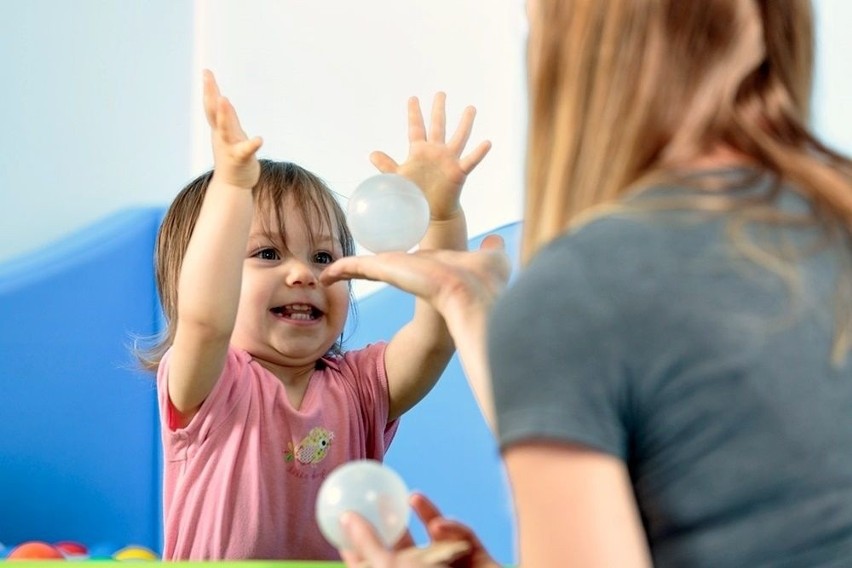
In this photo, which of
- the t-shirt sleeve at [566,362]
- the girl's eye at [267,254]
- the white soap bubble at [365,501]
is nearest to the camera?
the t-shirt sleeve at [566,362]

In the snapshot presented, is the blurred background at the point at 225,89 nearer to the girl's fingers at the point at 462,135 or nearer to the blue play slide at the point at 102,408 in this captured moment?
the blue play slide at the point at 102,408

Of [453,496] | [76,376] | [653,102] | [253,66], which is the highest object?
[253,66]

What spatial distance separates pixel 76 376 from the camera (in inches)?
55.7

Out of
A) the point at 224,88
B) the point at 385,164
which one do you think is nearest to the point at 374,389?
the point at 385,164

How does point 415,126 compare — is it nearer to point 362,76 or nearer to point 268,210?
point 268,210

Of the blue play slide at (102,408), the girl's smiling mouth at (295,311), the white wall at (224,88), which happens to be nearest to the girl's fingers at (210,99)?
the girl's smiling mouth at (295,311)

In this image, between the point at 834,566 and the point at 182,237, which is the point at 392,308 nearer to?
the point at 182,237

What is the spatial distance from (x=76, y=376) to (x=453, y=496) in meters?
0.46

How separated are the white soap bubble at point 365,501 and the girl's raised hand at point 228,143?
1.04 feet

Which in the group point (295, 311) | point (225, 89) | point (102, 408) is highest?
point (225, 89)

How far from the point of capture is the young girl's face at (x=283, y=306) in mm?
967

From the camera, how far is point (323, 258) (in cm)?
102

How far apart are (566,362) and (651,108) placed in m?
0.12

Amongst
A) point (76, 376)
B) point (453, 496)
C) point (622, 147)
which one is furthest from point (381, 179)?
point (76, 376)
